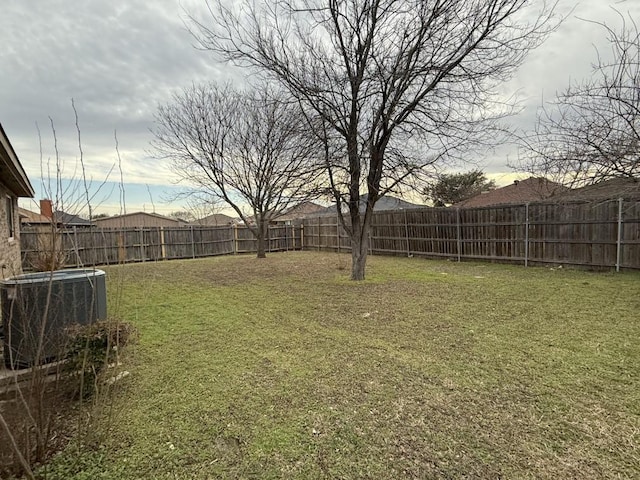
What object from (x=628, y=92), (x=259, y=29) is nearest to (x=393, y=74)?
(x=259, y=29)

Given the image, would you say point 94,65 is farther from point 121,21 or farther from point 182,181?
point 182,181

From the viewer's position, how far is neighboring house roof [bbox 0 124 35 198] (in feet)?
13.1

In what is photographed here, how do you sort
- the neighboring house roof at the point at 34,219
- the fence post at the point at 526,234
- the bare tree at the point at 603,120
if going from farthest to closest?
the fence post at the point at 526,234 → the bare tree at the point at 603,120 → the neighboring house roof at the point at 34,219

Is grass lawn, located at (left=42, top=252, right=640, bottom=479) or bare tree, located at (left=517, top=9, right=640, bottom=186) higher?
bare tree, located at (left=517, top=9, right=640, bottom=186)

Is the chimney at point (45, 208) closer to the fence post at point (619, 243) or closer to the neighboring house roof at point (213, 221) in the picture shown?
A: the fence post at point (619, 243)

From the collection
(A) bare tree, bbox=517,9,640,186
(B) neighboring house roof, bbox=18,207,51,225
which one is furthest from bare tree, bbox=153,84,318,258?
(A) bare tree, bbox=517,9,640,186

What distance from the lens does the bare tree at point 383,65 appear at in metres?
6.08

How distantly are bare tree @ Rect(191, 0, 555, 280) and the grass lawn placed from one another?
3.22m

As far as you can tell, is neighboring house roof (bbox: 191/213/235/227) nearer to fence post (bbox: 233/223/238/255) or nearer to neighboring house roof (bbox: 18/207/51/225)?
fence post (bbox: 233/223/238/255)

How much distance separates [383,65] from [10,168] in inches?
257

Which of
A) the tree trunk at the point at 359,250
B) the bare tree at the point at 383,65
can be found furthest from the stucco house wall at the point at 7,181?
the tree trunk at the point at 359,250

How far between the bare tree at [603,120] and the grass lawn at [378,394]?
1.97 m

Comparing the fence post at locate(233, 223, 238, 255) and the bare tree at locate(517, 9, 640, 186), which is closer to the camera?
the bare tree at locate(517, 9, 640, 186)

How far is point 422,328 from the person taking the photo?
426cm
